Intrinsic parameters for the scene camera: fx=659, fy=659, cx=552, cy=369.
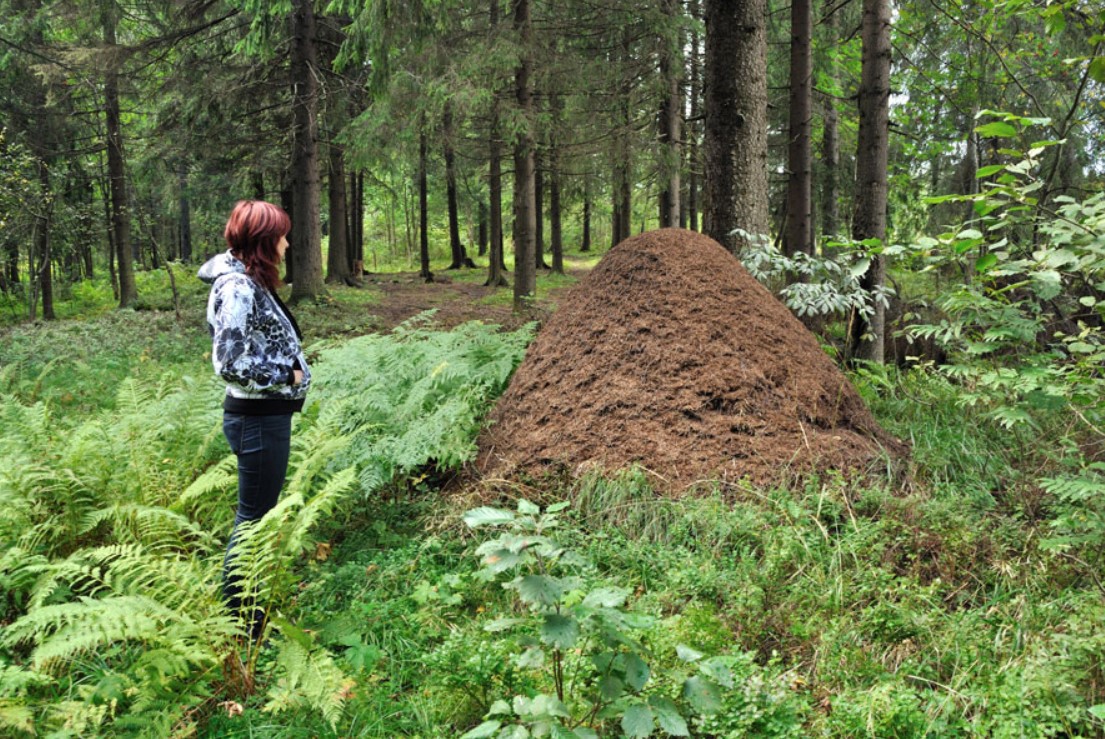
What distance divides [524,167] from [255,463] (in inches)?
388

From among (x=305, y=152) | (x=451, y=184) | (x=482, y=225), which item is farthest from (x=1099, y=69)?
(x=482, y=225)

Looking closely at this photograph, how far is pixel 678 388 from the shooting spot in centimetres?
457

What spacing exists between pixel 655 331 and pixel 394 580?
2.49 metres

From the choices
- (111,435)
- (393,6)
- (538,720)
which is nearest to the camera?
(538,720)

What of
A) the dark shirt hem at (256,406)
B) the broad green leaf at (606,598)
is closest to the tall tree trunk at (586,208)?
the dark shirt hem at (256,406)

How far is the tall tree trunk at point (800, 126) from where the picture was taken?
30.4 feet

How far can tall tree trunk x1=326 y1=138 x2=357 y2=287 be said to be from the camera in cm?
1778

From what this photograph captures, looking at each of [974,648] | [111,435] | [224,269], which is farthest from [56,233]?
[974,648]

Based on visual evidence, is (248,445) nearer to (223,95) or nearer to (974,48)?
(223,95)

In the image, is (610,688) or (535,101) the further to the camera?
(535,101)

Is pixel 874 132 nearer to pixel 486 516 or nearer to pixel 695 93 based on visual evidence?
pixel 486 516

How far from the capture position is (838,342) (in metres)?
9.90

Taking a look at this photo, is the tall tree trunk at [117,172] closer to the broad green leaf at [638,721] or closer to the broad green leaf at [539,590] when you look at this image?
the broad green leaf at [539,590]

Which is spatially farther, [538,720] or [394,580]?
[394,580]
